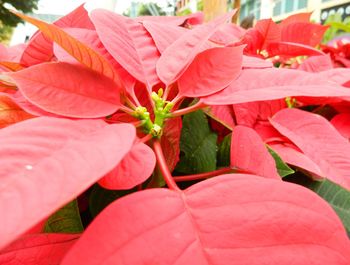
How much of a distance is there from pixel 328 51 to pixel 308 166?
0.46 meters

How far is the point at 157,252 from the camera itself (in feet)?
0.52

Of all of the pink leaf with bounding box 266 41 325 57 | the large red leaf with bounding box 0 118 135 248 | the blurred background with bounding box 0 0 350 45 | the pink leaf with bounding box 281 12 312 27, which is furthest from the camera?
the blurred background with bounding box 0 0 350 45

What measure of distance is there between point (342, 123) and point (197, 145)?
0.16m

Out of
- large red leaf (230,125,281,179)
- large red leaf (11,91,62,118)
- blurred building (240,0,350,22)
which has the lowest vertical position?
blurred building (240,0,350,22)

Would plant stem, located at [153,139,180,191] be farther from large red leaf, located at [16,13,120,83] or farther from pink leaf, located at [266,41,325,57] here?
pink leaf, located at [266,41,325,57]

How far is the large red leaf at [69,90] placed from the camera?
0.76ft

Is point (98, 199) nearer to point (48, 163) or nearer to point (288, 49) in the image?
point (48, 163)

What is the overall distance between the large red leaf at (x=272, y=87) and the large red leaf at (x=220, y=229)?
0.24ft

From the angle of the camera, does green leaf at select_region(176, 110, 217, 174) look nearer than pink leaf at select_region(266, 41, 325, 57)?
Yes

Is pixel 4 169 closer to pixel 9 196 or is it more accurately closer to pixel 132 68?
pixel 9 196

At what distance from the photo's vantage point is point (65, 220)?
10.6 inches

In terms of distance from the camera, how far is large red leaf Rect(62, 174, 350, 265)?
158 millimetres

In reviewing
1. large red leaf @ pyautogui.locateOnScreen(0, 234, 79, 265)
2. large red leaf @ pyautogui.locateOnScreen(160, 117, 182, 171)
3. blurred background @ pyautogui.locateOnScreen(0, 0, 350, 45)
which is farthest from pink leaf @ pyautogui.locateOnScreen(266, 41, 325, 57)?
large red leaf @ pyautogui.locateOnScreen(0, 234, 79, 265)

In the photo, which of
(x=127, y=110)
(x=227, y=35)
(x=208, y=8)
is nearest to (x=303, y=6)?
(x=208, y=8)
